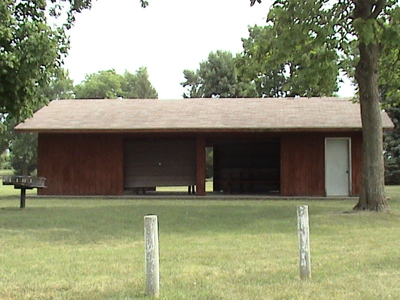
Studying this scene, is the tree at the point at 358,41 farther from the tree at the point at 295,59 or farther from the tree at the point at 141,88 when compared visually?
the tree at the point at 141,88

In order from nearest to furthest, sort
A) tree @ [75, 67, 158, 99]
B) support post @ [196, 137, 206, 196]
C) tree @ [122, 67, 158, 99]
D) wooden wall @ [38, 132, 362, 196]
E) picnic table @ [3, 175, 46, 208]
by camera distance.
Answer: picnic table @ [3, 175, 46, 208]
support post @ [196, 137, 206, 196]
wooden wall @ [38, 132, 362, 196]
tree @ [75, 67, 158, 99]
tree @ [122, 67, 158, 99]

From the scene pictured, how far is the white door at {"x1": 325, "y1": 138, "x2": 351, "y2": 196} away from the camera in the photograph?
2070 cm

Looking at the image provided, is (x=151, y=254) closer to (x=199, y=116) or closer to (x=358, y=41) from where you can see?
(x=358, y=41)

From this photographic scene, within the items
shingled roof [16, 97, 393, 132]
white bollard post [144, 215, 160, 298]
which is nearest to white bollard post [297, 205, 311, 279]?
white bollard post [144, 215, 160, 298]

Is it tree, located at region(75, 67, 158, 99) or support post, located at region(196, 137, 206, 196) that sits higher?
tree, located at region(75, 67, 158, 99)

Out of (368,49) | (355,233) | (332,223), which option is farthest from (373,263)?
(368,49)

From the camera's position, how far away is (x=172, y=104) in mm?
24484

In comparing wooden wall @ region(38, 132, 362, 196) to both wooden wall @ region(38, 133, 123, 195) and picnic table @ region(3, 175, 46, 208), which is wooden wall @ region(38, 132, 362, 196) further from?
picnic table @ region(3, 175, 46, 208)

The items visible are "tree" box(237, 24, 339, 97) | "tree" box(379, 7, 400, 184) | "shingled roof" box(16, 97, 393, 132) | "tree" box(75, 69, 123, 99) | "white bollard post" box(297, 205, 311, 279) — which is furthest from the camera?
"tree" box(75, 69, 123, 99)

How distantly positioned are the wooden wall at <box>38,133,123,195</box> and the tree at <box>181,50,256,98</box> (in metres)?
27.3

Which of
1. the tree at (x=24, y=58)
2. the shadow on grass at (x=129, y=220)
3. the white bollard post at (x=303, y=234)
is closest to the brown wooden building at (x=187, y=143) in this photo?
the shadow on grass at (x=129, y=220)

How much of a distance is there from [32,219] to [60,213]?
5.15 ft

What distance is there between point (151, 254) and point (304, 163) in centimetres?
1609

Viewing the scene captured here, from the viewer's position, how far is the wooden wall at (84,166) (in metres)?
21.6
